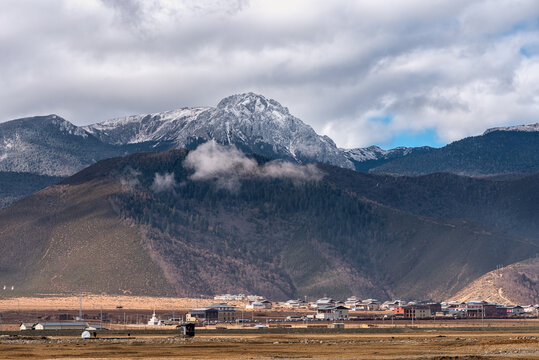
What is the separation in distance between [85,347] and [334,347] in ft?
140

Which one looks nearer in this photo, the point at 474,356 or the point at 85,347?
the point at 474,356

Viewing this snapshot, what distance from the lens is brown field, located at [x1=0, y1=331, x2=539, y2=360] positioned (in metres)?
147

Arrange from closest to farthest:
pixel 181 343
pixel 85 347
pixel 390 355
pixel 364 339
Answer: pixel 390 355
pixel 85 347
pixel 181 343
pixel 364 339

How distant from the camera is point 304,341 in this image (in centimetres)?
18875

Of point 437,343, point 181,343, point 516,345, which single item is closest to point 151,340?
point 181,343

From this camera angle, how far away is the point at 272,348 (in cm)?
16750

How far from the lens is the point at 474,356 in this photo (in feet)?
453

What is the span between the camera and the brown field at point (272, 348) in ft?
481

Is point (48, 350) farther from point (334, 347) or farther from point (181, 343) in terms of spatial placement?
point (334, 347)

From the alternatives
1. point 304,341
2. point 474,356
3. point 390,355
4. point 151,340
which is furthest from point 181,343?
point 474,356

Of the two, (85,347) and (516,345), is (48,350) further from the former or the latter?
(516,345)

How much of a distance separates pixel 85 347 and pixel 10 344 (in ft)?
57.2

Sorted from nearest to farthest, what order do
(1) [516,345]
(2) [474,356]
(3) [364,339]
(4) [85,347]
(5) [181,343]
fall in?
(2) [474,356] < (1) [516,345] < (4) [85,347] < (5) [181,343] < (3) [364,339]

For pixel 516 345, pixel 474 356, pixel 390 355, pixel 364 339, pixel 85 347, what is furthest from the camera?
pixel 364 339
